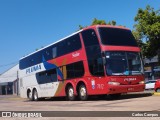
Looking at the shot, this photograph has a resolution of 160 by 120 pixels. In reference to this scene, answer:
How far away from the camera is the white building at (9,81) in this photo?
81.0m

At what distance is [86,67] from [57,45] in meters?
4.31

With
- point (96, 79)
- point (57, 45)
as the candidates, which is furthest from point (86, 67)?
point (57, 45)

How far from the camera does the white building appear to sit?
81.0 metres

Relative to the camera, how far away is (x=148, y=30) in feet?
115

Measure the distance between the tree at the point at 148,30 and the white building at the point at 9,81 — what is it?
158ft

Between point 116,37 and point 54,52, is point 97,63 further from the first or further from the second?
point 54,52

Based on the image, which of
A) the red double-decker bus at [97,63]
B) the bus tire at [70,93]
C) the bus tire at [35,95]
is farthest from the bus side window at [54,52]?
the bus tire at [35,95]

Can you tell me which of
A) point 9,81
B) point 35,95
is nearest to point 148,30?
point 35,95

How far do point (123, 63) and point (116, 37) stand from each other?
62.2 inches

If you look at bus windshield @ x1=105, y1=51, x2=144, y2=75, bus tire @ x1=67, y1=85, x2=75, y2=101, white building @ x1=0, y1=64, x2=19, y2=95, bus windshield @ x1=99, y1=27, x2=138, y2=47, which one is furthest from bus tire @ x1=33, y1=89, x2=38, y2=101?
white building @ x1=0, y1=64, x2=19, y2=95

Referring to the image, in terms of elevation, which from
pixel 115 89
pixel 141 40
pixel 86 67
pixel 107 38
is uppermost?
pixel 141 40

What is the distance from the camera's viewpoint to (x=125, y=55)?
19.1m

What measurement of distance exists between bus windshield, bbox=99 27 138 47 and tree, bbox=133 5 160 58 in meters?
15.0

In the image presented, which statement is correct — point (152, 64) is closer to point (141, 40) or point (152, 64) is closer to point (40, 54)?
point (141, 40)
